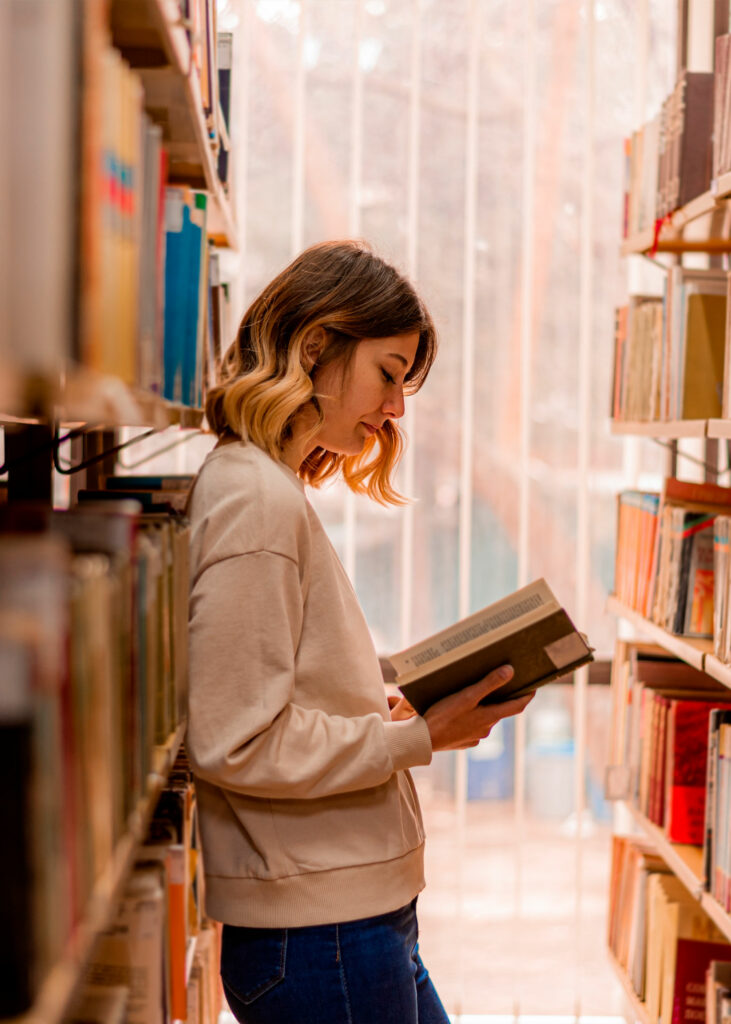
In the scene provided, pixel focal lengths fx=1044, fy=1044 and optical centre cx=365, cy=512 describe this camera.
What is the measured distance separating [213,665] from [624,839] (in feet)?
5.72

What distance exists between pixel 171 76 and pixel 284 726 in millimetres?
774

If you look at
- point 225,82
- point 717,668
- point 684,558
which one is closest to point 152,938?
point 717,668

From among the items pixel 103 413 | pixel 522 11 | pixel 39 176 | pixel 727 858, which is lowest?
pixel 727 858

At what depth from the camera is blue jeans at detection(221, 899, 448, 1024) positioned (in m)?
1.35

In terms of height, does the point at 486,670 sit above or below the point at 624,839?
above

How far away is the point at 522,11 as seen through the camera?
288cm

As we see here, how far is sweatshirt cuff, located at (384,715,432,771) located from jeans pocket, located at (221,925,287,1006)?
0.87 feet

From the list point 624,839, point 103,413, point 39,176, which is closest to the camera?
point 39,176

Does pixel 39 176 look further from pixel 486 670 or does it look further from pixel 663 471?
pixel 663 471

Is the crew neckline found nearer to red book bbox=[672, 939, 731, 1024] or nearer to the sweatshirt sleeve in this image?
the sweatshirt sleeve

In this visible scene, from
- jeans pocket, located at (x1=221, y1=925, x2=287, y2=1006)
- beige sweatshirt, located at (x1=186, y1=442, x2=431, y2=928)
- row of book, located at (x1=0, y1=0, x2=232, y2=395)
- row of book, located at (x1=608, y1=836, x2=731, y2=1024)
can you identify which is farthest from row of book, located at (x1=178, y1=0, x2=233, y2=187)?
row of book, located at (x1=608, y1=836, x2=731, y2=1024)

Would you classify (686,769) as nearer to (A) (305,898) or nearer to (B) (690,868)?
(B) (690,868)

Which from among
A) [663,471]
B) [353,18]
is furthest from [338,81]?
[663,471]

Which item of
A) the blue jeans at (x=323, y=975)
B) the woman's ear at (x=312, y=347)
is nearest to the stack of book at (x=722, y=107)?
the woman's ear at (x=312, y=347)
